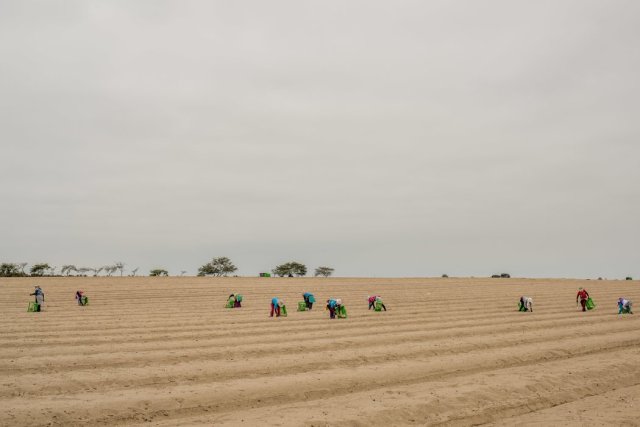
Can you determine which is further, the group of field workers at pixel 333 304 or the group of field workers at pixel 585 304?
the group of field workers at pixel 585 304

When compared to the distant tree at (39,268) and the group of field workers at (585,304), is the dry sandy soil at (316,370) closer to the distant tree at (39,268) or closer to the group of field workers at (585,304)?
the group of field workers at (585,304)

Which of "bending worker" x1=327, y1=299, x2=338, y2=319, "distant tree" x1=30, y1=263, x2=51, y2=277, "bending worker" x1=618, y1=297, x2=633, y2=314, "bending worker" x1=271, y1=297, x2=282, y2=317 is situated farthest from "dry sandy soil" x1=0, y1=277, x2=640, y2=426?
"distant tree" x1=30, y1=263, x2=51, y2=277

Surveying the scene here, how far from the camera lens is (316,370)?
12164 millimetres

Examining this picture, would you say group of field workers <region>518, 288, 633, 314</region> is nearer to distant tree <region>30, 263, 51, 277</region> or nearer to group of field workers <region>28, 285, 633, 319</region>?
group of field workers <region>28, 285, 633, 319</region>

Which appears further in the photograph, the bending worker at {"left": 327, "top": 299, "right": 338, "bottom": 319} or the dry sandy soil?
the bending worker at {"left": 327, "top": 299, "right": 338, "bottom": 319}

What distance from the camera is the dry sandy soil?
897 centimetres

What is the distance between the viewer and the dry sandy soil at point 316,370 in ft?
29.4

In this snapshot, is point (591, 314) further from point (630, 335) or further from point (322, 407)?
point (322, 407)

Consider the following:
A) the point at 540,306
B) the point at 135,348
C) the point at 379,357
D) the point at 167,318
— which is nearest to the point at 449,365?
the point at 379,357

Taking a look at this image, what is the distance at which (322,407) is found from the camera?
9266 mm

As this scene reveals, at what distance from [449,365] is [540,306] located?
20.1m

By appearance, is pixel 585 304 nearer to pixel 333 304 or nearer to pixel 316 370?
pixel 333 304

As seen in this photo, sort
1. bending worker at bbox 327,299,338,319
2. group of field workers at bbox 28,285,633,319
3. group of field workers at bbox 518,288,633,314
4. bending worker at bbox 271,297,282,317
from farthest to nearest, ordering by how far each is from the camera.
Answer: group of field workers at bbox 518,288,633,314 → bending worker at bbox 271,297,282,317 → group of field workers at bbox 28,285,633,319 → bending worker at bbox 327,299,338,319

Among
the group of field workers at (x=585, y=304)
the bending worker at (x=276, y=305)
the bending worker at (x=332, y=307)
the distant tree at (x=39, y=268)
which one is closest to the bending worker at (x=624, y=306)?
the group of field workers at (x=585, y=304)
